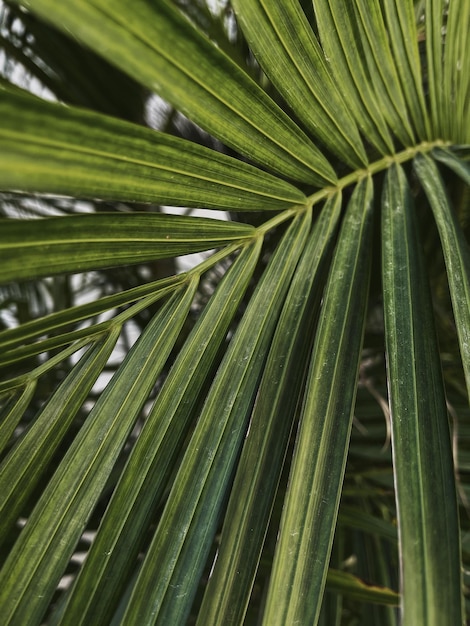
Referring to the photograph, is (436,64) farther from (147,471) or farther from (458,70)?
(147,471)

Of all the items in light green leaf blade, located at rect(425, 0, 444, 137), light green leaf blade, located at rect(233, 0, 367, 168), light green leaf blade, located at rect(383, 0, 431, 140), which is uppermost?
light green leaf blade, located at rect(425, 0, 444, 137)

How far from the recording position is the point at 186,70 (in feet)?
0.78

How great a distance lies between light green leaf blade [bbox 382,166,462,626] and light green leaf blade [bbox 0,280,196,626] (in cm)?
14

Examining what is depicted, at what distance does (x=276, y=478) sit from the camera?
11.4 inches

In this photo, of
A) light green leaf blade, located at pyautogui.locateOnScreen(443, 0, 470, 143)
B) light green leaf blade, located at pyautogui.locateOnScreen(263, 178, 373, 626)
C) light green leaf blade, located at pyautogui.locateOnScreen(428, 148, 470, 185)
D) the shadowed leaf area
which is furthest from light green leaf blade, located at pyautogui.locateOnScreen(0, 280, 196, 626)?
light green leaf blade, located at pyautogui.locateOnScreen(443, 0, 470, 143)

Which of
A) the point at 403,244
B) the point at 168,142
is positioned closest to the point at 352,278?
the point at 403,244

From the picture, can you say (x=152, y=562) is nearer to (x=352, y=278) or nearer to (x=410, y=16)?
(x=352, y=278)

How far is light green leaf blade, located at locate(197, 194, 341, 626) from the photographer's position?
26 cm

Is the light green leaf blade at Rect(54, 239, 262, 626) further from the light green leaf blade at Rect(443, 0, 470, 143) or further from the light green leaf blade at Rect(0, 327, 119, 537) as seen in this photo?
the light green leaf blade at Rect(443, 0, 470, 143)

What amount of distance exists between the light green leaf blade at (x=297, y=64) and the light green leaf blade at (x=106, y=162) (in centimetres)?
6

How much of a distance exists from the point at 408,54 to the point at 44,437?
0.41m

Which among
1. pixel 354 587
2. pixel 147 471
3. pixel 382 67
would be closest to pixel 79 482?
pixel 147 471

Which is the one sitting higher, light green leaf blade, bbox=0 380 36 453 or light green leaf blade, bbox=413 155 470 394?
light green leaf blade, bbox=413 155 470 394

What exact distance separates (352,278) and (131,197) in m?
0.16
